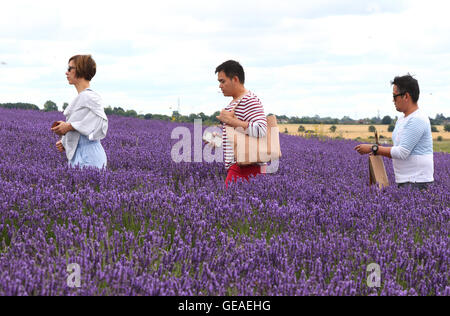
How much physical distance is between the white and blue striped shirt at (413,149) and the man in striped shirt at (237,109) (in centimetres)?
137

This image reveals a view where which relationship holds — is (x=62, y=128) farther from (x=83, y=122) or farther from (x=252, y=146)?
(x=252, y=146)

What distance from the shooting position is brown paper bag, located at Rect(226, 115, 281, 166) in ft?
14.7

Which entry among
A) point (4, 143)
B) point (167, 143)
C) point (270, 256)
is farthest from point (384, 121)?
point (270, 256)

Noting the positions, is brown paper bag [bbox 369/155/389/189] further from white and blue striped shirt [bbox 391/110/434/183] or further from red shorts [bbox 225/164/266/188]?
red shorts [bbox 225/164/266/188]

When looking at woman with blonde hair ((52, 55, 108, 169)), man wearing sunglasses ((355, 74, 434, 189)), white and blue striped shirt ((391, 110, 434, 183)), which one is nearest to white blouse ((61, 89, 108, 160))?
woman with blonde hair ((52, 55, 108, 169))

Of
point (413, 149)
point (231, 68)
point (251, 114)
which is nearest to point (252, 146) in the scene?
point (251, 114)

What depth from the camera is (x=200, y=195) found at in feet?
11.8

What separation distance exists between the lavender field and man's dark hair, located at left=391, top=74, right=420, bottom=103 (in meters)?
0.98

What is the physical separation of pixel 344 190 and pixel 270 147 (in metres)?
0.81

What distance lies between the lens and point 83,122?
4.49m

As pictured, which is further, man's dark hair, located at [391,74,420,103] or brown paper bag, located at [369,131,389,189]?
brown paper bag, located at [369,131,389,189]

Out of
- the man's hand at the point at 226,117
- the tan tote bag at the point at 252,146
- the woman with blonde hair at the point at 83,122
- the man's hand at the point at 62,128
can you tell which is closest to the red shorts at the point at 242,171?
the tan tote bag at the point at 252,146
